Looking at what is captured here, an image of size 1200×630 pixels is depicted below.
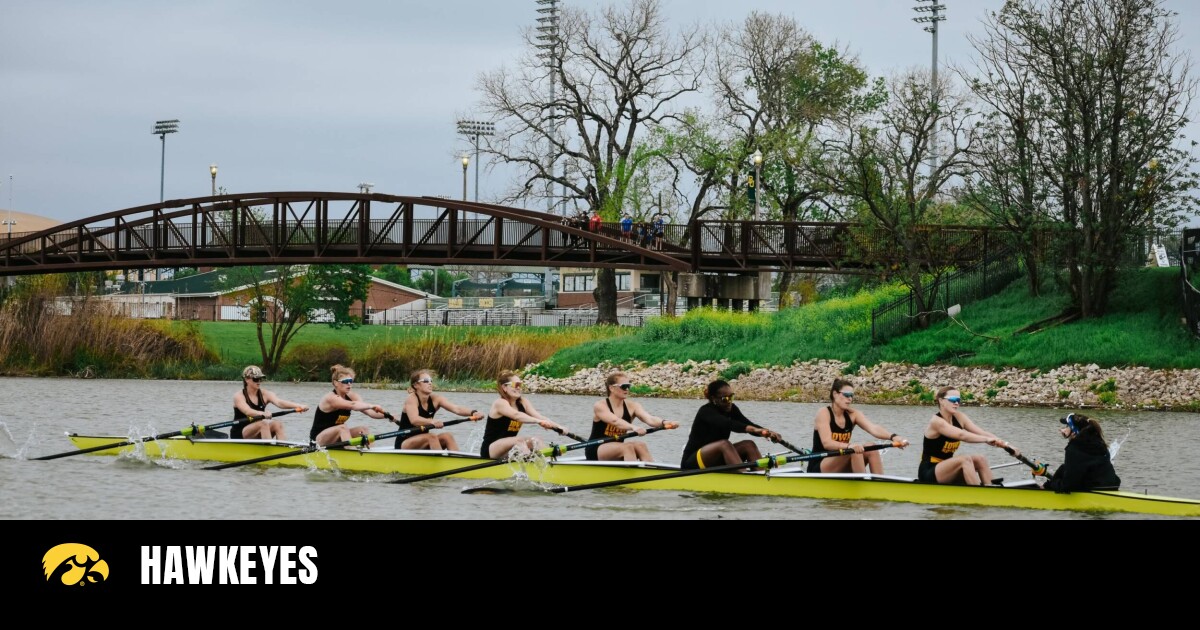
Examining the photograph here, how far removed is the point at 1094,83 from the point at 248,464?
30701mm

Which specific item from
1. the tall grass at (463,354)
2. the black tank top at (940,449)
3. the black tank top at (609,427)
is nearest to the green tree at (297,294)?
the tall grass at (463,354)

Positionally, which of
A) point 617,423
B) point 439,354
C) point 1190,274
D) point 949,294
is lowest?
point 617,423

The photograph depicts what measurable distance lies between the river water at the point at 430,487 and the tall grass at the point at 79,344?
68.9 feet

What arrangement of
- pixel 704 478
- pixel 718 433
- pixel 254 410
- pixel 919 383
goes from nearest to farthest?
pixel 704 478 < pixel 718 433 < pixel 254 410 < pixel 919 383

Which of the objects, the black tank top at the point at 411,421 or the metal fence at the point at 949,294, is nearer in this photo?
the black tank top at the point at 411,421

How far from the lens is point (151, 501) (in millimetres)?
20078

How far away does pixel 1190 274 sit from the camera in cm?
4200

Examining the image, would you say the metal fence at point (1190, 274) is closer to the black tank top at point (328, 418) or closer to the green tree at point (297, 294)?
the black tank top at point (328, 418)

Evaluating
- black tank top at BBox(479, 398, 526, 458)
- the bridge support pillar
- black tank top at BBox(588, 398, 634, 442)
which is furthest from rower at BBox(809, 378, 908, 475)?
the bridge support pillar

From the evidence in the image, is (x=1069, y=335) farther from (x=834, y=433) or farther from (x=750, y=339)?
(x=834, y=433)
